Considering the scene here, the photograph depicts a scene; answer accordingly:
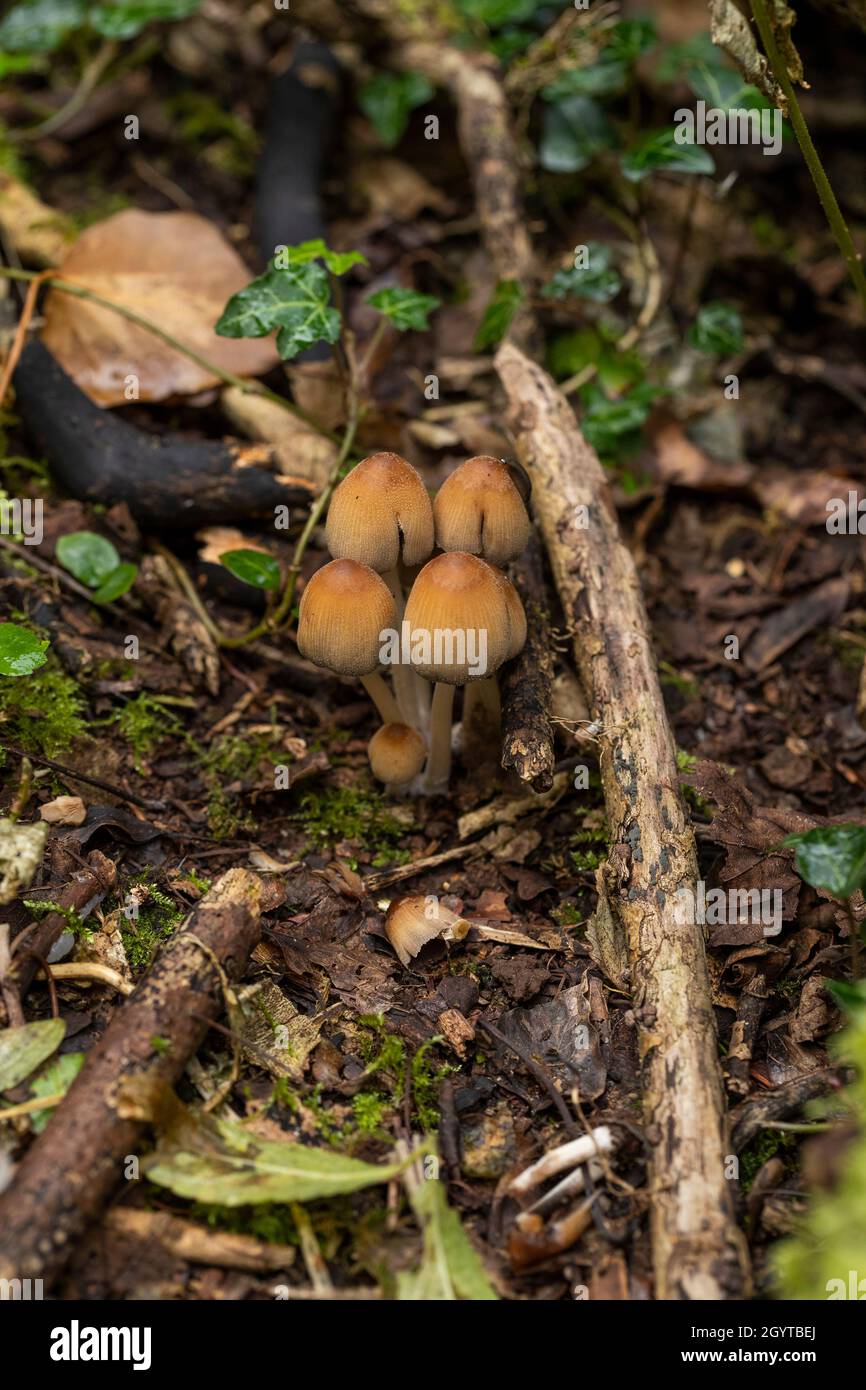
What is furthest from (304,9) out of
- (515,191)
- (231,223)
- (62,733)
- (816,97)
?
(62,733)

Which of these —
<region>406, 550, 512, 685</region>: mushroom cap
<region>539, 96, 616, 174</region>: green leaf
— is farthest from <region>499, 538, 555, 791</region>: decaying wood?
<region>539, 96, 616, 174</region>: green leaf

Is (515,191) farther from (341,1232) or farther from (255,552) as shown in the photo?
→ (341,1232)

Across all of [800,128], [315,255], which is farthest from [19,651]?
[800,128]

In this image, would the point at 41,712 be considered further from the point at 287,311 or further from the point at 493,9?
the point at 493,9

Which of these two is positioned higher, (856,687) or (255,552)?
(255,552)

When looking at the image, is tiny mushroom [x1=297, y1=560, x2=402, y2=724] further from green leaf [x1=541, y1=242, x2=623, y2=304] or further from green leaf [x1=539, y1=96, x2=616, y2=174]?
green leaf [x1=539, y1=96, x2=616, y2=174]
